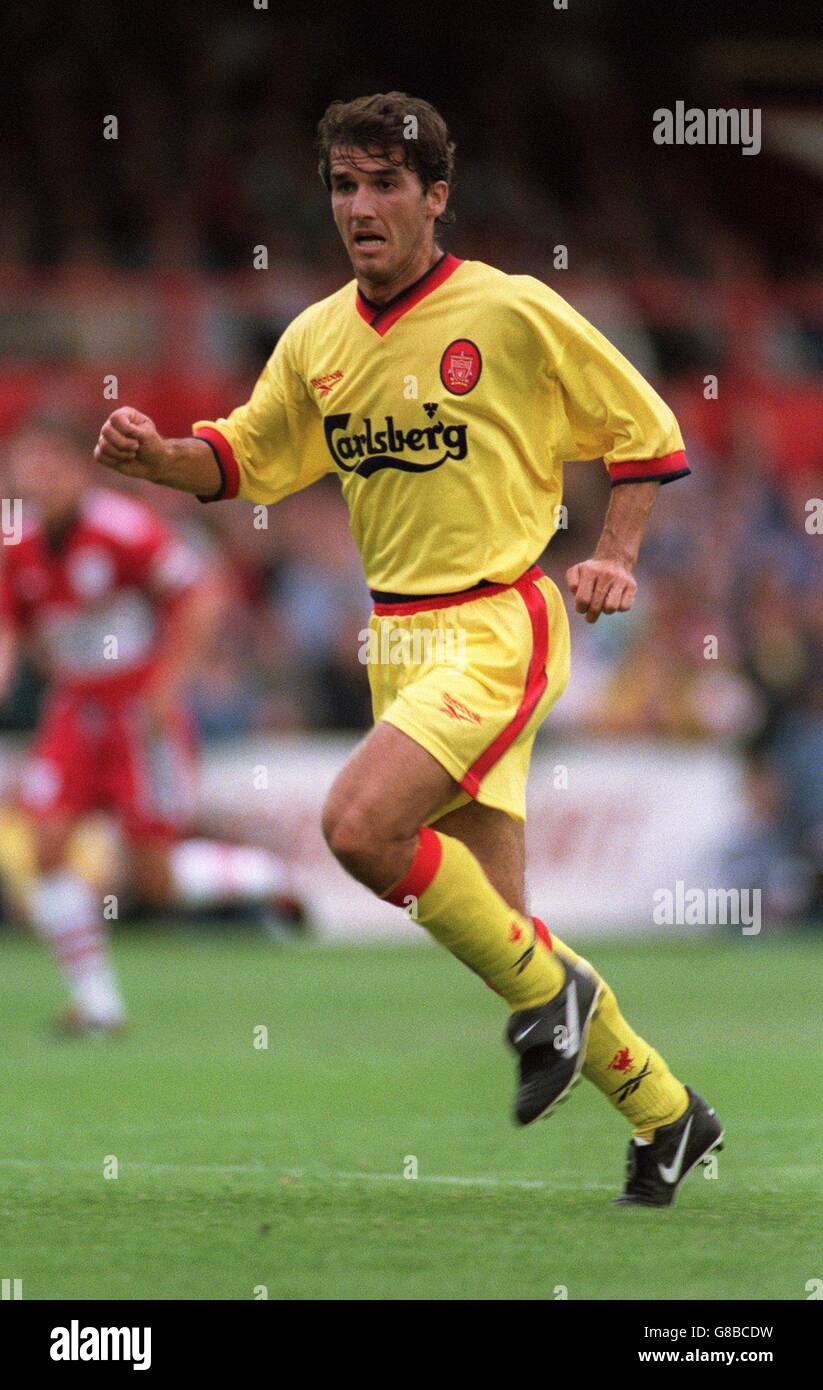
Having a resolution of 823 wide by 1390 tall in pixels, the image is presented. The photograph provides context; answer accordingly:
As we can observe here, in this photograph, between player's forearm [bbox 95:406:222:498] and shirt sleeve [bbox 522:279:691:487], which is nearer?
shirt sleeve [bbox 522:279:691:487]

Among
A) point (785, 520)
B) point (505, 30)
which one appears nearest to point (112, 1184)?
point (785, 520)

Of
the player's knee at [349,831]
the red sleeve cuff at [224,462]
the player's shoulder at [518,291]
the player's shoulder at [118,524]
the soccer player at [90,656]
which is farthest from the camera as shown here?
the player's shoulder at [118,524]

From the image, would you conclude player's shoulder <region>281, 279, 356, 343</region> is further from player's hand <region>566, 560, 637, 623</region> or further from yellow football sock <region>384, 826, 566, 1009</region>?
yellow football sock <region>384, 826, 566, 1009</region>

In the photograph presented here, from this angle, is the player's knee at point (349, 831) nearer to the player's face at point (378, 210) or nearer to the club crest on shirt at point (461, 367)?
the club crest on shirt at point (461, 367)

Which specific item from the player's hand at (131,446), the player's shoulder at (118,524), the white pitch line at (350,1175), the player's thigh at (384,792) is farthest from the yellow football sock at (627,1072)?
the player's shoulder at (118,524)

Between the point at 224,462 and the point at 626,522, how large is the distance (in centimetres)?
113

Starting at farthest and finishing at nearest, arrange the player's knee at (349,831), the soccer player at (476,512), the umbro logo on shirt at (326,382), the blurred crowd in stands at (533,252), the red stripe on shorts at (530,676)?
the blurred crowd in stands at (533,252) → the umbro logo on shirt at (326,382) → the red stripe on shorts at (530,676) → the soccer player at (476,512) → the player's knee at (349,831)

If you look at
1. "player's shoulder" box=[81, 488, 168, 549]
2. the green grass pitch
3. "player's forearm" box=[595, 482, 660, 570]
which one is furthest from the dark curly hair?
"player's shoulder" box=[81, 488, 168, 549]

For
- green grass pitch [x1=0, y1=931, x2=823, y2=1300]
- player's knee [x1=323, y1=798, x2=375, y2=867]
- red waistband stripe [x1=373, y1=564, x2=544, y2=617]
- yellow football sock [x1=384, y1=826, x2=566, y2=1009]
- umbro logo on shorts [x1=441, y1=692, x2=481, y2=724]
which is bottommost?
green grass pitch [x1=0, y1=931, x2=823, y2=1300]

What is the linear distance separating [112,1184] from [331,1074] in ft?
9.04

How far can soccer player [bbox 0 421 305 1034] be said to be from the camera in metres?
9.77

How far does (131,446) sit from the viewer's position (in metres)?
5.59

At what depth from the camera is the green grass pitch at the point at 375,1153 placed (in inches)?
181

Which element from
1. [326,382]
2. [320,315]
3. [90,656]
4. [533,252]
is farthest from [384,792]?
[533,252]
